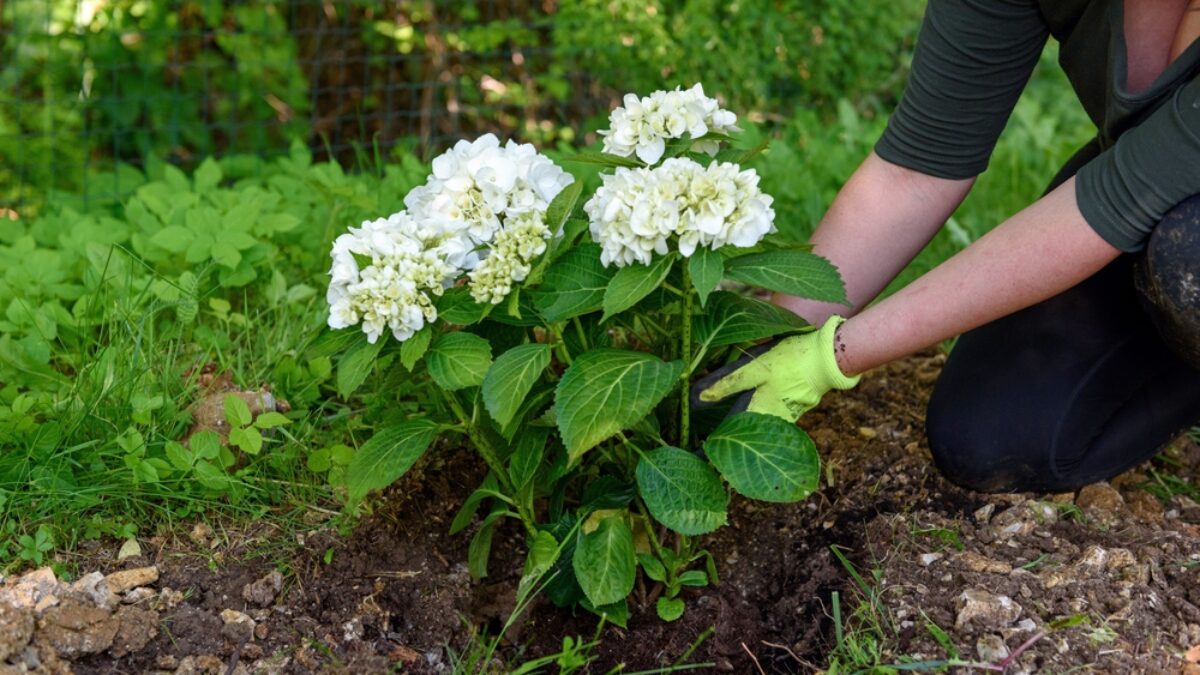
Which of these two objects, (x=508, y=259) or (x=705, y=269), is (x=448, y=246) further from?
(x=705, y=269)

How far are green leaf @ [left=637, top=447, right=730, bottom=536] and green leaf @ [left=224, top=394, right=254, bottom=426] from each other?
0.73 meters

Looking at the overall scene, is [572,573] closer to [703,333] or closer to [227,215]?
[703,333]

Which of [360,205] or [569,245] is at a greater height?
[569,245]

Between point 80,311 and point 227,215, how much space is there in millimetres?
467

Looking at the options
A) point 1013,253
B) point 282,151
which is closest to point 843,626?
point 1013,253

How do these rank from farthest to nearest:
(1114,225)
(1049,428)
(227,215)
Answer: (227,215)
(1049,428)
(1114,225)

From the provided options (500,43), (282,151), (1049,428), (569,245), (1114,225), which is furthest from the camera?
(500,43)

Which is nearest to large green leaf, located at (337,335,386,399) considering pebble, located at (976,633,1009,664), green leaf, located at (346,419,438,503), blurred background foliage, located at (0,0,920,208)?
green leaf, located at (346,419,438,503)

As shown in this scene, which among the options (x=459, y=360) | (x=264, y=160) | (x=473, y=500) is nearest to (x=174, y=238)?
(x=473, y=500)

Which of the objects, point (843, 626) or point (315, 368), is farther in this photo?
point (315, 368)

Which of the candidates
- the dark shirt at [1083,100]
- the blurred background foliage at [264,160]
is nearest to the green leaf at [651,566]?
the blurred background foliage at [264,160]

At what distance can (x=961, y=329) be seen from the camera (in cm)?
196

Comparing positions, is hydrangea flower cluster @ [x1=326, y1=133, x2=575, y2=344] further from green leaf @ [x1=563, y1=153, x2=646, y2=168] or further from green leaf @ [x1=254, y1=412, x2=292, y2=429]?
green leaf @ [x1=254, y1=412, x2=292, y2=429]

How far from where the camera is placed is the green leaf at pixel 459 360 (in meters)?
1.71
